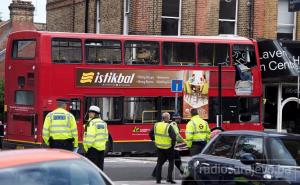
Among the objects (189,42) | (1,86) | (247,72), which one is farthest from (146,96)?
(1,86)

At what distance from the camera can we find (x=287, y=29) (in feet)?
85.8

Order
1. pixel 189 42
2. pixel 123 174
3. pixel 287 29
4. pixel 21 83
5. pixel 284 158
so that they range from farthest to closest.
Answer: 1. pixel 287 29
2. pixel 189 42
3. pixel 21 83
4. pixel 123 174
5. pixel 284 158

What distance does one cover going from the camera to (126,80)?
20453 millimetres

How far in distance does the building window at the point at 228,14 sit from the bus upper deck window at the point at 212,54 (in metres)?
4.26

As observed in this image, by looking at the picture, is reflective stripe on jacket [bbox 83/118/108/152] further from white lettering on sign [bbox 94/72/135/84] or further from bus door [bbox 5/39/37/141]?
white lettering on sign [bbox 94/72/135/84]

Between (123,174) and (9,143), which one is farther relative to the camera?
(9,143)

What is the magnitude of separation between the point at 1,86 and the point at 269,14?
16194 millimetres

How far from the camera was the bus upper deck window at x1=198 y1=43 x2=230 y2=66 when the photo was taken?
21422mm

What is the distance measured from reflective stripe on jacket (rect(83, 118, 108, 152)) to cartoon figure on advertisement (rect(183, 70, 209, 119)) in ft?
31.2

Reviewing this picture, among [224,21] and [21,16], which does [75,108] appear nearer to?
[224,21]

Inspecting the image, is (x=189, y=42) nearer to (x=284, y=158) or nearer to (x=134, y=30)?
(x=134, y=30)

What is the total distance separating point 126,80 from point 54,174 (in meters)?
15.2

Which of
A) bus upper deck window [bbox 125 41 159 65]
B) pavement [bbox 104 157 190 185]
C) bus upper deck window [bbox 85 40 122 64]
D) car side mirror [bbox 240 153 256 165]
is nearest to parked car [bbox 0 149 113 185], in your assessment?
car side mirror [bbox 240 153 256 165]

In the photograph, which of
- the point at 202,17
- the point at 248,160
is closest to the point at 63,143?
the point at 248,160
